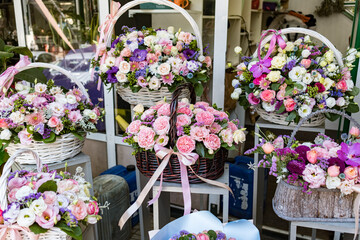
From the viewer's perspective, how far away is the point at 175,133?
4.18 feet

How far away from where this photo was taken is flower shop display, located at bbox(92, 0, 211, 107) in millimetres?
1599

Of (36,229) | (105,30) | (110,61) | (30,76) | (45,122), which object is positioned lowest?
(36,229)

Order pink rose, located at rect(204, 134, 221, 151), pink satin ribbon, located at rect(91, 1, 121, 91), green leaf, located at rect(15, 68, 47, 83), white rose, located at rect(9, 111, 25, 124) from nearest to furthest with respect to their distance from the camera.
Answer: pink rose, located at rect(204, 134, 221, 151)
white rose, located at rect(9, 111, 25, 124)
pink satin ribbon, located at rect(91, 1, 121, 91)
green leaf, located at rect(15, 68, 47, 83)

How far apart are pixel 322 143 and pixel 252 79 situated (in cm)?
51

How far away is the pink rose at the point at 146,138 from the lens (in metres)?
1.27

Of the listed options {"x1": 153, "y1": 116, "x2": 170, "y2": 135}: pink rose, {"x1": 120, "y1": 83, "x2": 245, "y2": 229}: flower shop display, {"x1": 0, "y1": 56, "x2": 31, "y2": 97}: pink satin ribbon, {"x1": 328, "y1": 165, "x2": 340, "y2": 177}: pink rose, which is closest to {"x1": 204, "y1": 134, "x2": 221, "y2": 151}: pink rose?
{"x1": 120, "y1": 83, "x2": 245, "y2": 229}: flower shop display

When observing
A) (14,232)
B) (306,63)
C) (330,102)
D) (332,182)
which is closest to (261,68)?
(306,63)

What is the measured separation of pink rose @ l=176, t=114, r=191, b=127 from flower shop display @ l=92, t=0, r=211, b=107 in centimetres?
34

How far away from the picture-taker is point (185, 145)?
1.23 meters

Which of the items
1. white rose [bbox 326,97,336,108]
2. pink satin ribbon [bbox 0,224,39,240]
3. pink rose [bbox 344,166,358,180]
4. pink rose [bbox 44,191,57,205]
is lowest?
pink satin ribbon [bbox 0,224,39,240]

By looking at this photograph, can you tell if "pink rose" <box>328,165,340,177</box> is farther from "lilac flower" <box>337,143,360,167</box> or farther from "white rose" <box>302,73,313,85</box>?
"white rose" <box>302,73,313,85</box>

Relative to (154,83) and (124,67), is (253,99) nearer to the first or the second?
(154,83)

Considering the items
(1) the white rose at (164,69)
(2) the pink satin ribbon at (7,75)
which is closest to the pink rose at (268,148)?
(1) the white rose at (164,69)

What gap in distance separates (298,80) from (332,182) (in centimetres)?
57
